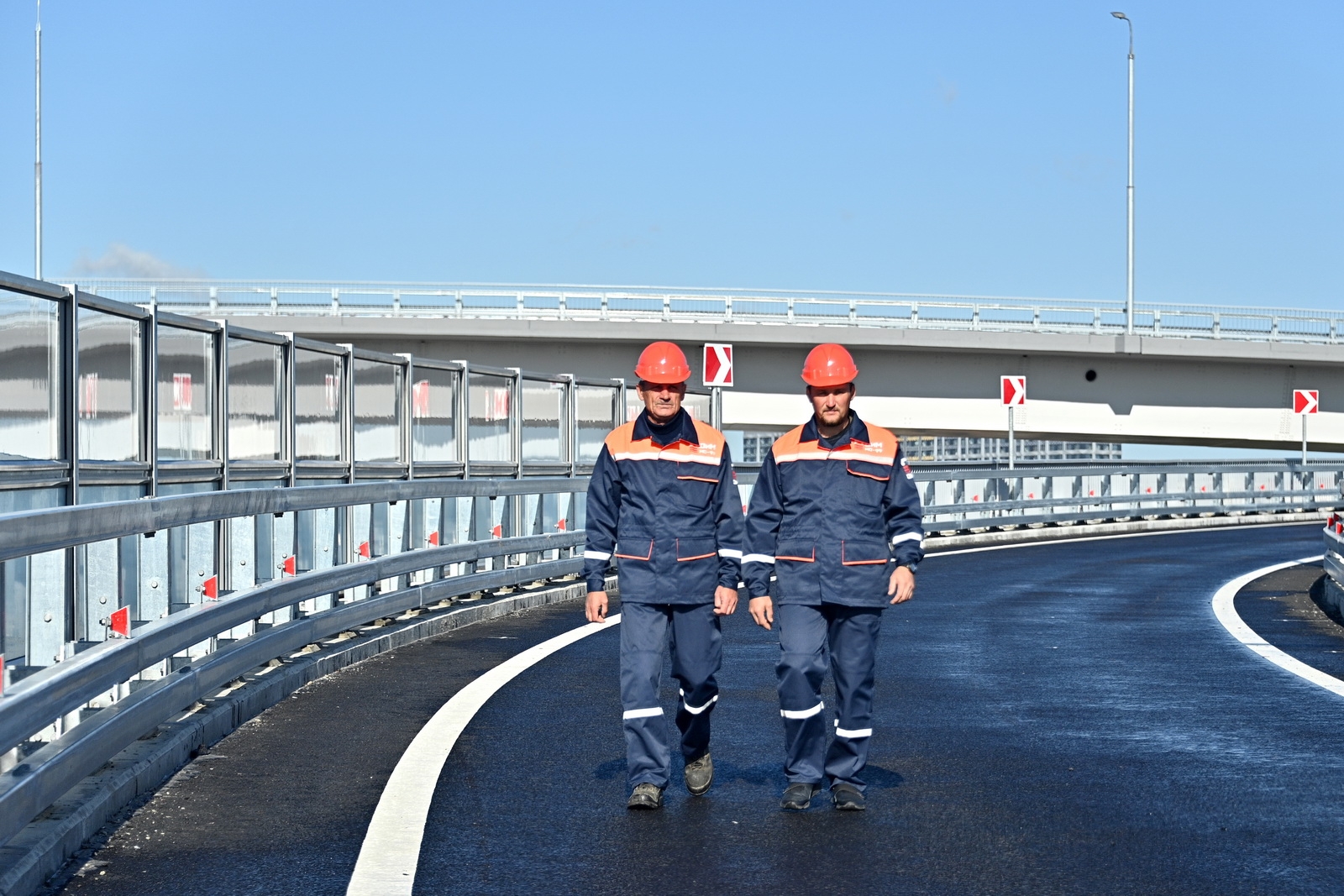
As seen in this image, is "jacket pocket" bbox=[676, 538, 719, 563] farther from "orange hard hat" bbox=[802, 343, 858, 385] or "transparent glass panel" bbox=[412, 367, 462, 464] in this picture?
"transparent glass panel" bbox=[412, 367, 462, 464]

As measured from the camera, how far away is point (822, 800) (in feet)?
23.0

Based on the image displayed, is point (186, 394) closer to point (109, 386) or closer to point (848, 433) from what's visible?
point (109, 386)

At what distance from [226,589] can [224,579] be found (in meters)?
0.06

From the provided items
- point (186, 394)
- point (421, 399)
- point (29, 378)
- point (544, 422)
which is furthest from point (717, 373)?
point (29, 378)

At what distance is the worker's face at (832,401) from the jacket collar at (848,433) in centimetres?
4

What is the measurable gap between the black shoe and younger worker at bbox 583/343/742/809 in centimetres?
53

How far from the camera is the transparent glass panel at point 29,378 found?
8625 mm

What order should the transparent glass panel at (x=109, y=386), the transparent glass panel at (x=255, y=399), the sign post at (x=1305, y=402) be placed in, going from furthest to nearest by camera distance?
the sign post at (x=1305, y=402), the transparent glass panel at (x=255, y=399), the transparent glass panel at (x=109, y=386)

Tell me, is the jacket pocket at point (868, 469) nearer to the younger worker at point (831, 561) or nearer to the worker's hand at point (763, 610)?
the younger worker at point (831, 561)

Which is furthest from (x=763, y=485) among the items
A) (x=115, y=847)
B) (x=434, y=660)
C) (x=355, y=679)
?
(x=434, y=660)

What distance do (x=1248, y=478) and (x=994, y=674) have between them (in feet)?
87.6

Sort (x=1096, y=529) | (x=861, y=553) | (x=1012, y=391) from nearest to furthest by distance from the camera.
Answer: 1. (x=861, y=553)
2. (x=1096, y=529)
3. (x=1012, y=391)

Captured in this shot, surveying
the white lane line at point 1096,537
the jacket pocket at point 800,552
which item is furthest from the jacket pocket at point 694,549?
the white lane line at point 1096,537

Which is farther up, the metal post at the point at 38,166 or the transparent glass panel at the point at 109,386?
the metal post at the point at 38,166
